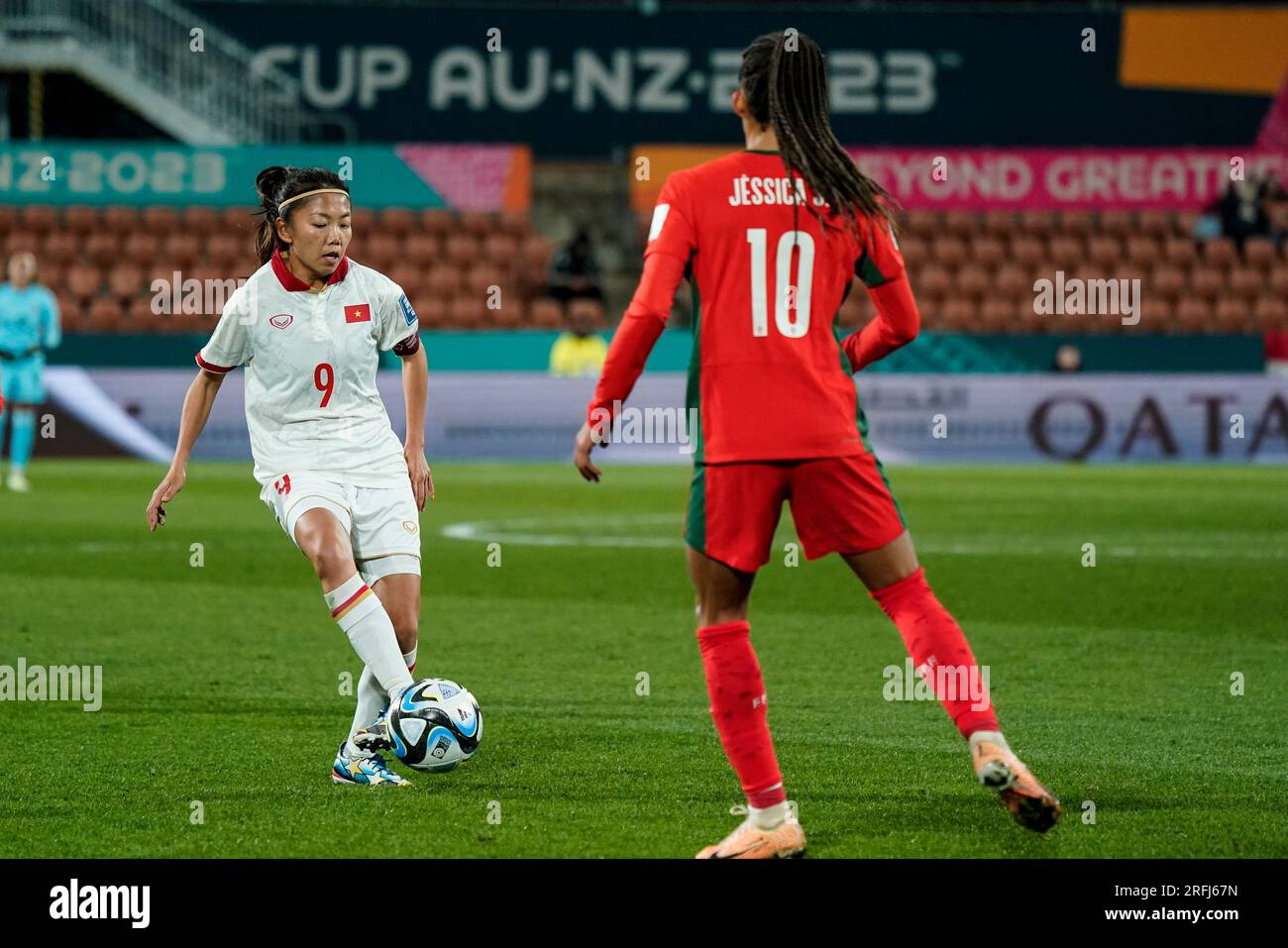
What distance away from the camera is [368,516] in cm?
562

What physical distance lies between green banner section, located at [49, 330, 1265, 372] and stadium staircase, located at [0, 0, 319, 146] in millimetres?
5237

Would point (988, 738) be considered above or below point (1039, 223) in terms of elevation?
below

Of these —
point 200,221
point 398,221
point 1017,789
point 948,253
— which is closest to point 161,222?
point 200,221

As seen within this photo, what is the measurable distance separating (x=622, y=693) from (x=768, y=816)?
266cm

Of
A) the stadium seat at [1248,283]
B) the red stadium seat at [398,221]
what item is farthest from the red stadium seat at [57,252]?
the stadium seat at [1248,283]

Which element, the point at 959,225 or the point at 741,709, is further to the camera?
the point at 959,225

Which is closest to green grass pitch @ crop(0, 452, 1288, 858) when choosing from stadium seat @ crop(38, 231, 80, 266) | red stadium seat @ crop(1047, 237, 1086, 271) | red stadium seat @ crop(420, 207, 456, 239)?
stadium seat @ crop(38, 231, 80, 266)

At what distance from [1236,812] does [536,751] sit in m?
2.15

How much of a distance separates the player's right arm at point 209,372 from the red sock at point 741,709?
192 centimetres

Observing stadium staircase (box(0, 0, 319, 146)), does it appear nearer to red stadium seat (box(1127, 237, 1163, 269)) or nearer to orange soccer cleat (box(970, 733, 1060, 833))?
red stadium seat (box(1127, 237, 1163, 269))

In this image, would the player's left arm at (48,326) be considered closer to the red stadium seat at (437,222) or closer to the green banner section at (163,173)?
the green banner section at (163,173)

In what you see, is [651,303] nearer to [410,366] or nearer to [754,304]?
[754,304]

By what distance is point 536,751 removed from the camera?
233 inches
